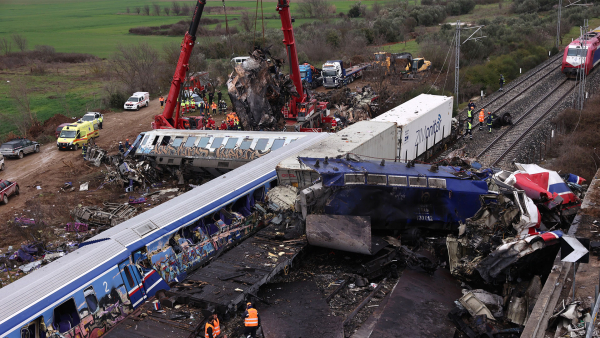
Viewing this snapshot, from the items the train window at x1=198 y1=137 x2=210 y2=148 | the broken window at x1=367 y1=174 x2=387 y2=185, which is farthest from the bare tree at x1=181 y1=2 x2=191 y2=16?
the broken window at x1=367 y1=174 x2=387 y2=185

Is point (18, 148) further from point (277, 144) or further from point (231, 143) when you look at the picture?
point (277, 144)

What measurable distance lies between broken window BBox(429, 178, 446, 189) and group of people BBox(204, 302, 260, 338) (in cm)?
661

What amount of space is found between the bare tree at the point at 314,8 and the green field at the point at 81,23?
7.66 feet

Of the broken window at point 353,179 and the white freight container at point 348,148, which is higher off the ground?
the broken window at point 353,179

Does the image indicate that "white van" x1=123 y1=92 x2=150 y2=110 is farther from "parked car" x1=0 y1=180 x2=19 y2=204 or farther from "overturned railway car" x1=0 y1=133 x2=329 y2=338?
"overturned railway car" x1=0 y1=133 x2=329 y2=338

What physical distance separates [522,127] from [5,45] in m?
66.0

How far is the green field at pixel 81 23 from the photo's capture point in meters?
77.1

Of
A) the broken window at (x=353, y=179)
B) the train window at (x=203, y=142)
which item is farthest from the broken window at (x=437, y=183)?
the train window at (x=203, y=142)

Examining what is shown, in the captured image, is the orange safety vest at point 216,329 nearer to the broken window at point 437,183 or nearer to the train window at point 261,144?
the broken window at point 437,183

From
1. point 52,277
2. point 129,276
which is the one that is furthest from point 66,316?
point 129,276

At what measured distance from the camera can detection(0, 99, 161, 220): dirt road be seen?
2550 cm

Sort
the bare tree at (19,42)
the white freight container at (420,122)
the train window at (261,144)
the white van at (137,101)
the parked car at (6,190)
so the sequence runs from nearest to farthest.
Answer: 1. the white freight container at (420,122)
2. the train window at (261,144)
3. the parked car at (6,190)
4. the white van at (137,101)
5. the bare tree at (19,42)

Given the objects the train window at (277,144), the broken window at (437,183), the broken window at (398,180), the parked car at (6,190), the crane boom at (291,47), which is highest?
the crane boom at (291,47)

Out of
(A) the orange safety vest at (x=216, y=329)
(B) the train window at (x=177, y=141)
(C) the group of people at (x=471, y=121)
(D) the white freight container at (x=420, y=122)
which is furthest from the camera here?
(C) the group of people at (x=471, y=121)
